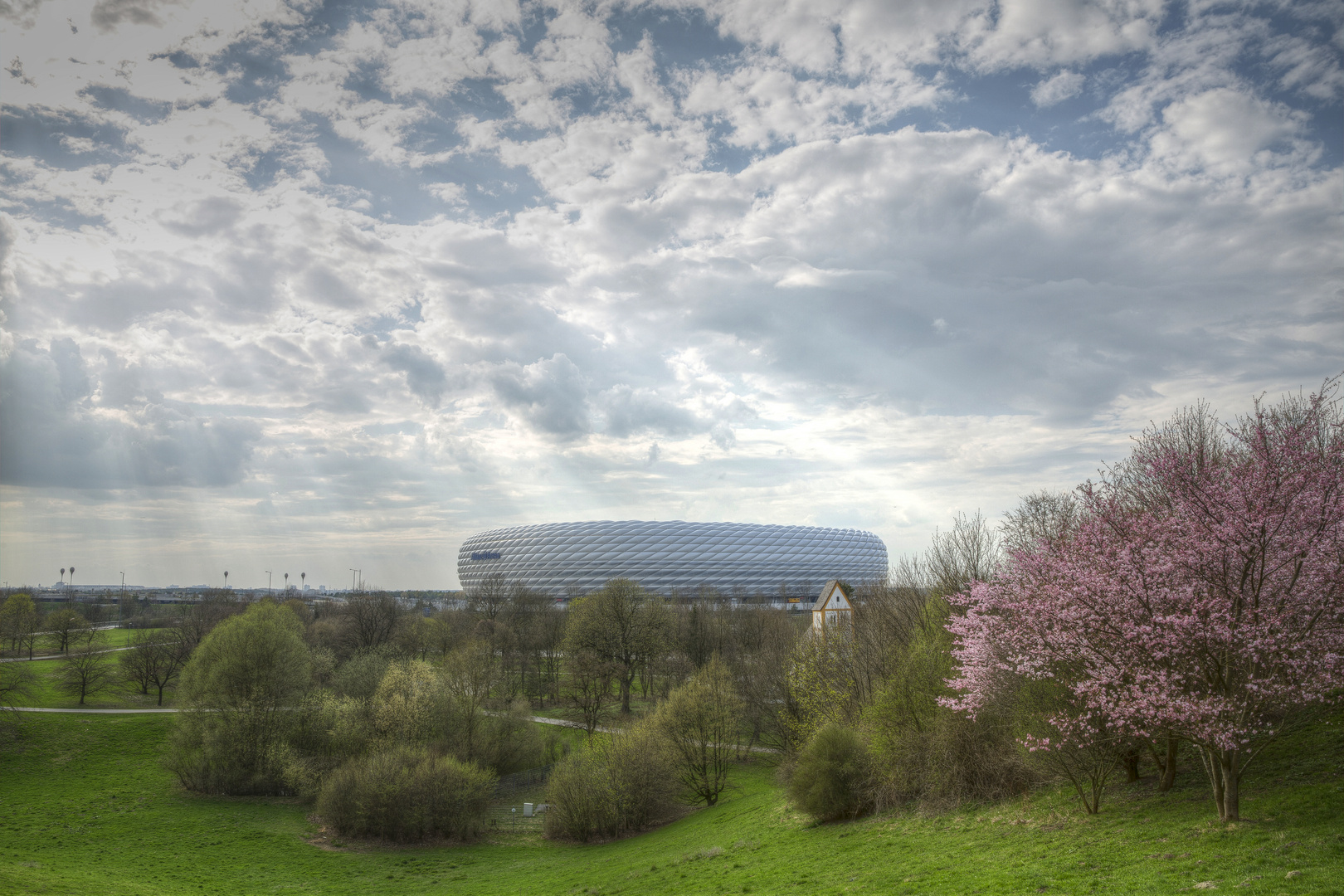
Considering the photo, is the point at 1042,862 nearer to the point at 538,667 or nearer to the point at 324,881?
the point at 324,881

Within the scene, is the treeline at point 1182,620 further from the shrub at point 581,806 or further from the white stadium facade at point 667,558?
the white stadium facade at point 667,558

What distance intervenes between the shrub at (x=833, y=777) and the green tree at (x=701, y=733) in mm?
8535

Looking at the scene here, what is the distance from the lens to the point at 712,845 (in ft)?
67.1

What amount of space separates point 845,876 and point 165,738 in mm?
36336

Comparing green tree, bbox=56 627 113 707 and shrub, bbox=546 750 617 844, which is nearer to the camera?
shrub, bbox=546 750 617 844

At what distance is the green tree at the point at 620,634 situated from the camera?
40.3 metres

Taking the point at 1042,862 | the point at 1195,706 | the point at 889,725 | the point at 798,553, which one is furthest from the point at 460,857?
the point at 798,553

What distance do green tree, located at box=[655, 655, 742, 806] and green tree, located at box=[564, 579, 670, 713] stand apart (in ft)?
34.5

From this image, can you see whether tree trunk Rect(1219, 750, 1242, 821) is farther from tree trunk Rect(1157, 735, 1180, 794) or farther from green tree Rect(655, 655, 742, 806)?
green tree Rect(655, 655, 742, 806)

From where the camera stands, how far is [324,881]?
2058 cm

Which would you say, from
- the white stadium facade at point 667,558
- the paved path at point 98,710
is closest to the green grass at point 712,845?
the paved path at point 98,710

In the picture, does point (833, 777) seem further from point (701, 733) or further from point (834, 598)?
point (834, 598)

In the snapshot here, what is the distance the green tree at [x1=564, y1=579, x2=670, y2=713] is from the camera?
4031 centimetres

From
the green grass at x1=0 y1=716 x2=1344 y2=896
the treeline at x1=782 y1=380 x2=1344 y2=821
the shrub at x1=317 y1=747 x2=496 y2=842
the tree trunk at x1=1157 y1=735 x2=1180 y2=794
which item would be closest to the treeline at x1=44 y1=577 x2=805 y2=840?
the shrub at x1=317 y1=747 x2=496 y2=842
